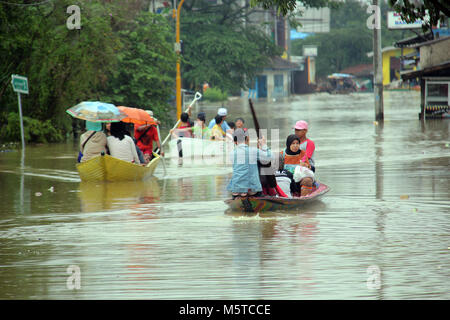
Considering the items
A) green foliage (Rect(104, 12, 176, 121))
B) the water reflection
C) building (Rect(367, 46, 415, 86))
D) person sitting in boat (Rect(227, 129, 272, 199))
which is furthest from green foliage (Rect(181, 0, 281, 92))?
person sitting in boat (Rect(227, 129, 272, 199))

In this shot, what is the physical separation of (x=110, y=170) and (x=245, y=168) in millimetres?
5682

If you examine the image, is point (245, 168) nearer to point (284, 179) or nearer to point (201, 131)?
point (284, 179)

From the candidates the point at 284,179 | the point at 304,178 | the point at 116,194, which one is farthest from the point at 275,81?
the point at 284,179

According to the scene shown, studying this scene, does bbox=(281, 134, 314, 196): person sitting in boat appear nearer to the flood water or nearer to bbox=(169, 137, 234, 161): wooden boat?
the flood water

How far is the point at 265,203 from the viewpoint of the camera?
13.1 meters

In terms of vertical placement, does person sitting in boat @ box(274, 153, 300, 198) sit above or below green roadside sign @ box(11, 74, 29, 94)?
below

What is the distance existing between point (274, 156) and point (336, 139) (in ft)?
51.8

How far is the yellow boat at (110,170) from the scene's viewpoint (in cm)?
1752

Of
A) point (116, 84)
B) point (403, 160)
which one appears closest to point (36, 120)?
point (116, 84)

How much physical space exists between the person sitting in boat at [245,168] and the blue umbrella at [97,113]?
4974 millimetres

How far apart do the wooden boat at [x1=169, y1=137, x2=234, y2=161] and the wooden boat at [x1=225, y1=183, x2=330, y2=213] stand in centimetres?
963

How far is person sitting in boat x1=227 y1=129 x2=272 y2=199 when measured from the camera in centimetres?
1288
